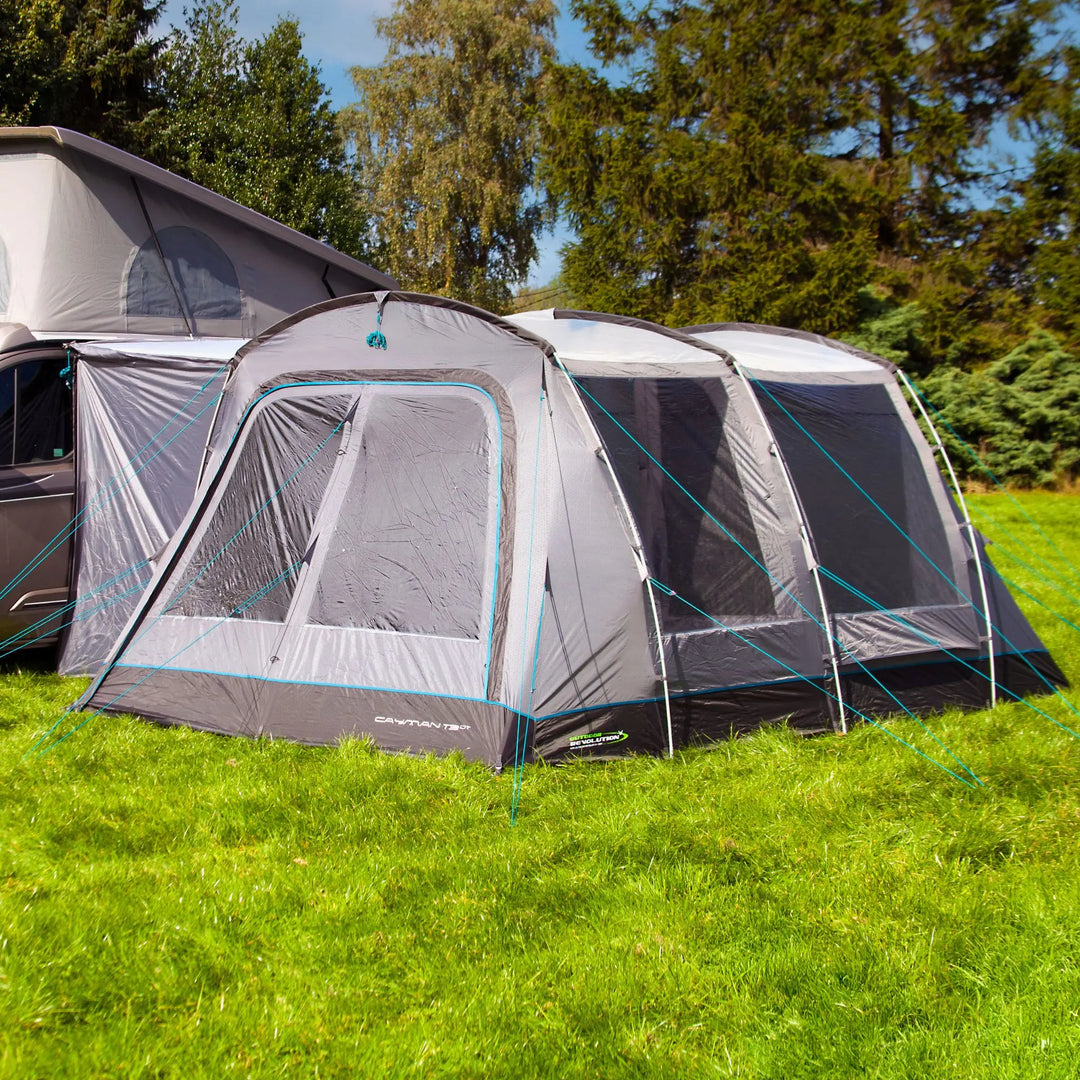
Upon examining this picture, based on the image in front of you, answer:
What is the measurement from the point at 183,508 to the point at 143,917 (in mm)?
4027

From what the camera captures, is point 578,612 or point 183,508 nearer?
point 578,612

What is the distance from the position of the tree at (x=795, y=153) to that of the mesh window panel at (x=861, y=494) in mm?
9915

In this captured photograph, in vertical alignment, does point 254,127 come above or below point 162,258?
above

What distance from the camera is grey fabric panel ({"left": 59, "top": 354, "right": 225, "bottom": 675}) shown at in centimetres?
659

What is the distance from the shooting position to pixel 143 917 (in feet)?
10.8

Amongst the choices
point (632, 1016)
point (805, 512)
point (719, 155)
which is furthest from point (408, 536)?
point (719, 155)

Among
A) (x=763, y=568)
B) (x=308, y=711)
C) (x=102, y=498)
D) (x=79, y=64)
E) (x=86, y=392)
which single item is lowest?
(x=308, y=711)

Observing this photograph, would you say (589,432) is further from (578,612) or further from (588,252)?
(588,252)

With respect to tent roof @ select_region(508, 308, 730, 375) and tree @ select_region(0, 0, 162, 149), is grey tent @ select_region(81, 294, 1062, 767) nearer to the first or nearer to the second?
tent roof @ select_region(508, 308, 730, 375)

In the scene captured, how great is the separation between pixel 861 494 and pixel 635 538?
1.72 meters

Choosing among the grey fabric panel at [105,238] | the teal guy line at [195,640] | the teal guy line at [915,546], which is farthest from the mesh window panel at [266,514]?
the grey fabric panel at [105,238]

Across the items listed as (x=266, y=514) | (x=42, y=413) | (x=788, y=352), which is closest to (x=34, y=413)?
(x=42, y=413)

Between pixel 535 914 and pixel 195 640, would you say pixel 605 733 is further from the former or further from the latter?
pixel 195 640

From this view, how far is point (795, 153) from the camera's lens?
637 inches
